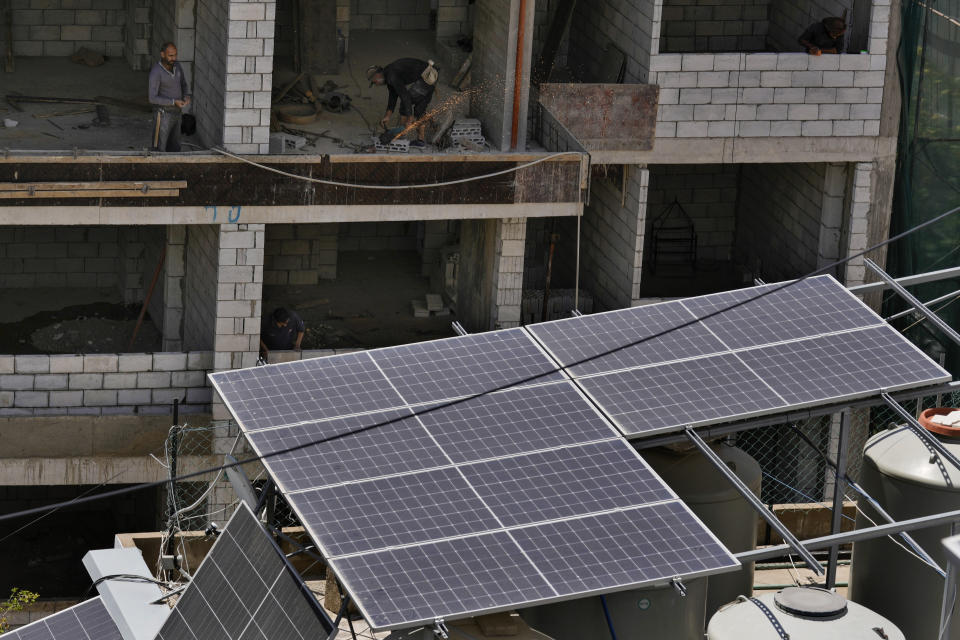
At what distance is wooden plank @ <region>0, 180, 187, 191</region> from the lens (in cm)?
3028

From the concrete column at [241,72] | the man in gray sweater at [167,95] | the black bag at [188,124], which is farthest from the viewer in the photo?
the black bag at [188,124]

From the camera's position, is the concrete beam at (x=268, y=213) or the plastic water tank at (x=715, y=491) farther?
the concrete beam at (x=268, y=213)

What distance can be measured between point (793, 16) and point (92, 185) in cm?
1408

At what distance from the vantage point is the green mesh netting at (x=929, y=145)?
34.1 metres

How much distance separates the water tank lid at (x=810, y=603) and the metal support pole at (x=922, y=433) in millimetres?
2368

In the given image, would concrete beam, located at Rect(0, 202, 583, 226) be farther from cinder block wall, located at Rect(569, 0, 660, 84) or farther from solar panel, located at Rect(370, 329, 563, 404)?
solar panel, located at Rect(370, 329, 563, 404)

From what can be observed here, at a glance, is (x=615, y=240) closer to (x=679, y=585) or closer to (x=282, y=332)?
(x=282, y=332)

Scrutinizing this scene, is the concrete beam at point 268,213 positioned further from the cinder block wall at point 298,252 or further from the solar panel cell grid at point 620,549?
the solar panel cell grid at point 620,549

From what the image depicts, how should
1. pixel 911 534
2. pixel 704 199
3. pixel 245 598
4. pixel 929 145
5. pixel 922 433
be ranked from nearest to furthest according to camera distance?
pixel 245 598 < pixel 922 433 < pixel 911 534 < pixel 929 145 < pixel 704 199

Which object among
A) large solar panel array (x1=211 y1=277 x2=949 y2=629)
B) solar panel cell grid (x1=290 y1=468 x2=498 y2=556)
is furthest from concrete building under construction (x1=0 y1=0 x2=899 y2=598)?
solar panel cell grid (x1=290 y1=468 x2=498 y2=556)

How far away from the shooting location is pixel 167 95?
104 ft

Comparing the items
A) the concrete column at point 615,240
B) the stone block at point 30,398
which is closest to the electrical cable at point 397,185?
the concrete column at point 615,240

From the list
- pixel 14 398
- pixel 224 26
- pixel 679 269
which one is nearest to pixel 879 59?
pixel 679 269

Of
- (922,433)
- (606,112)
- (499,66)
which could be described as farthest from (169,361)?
(922,433)
